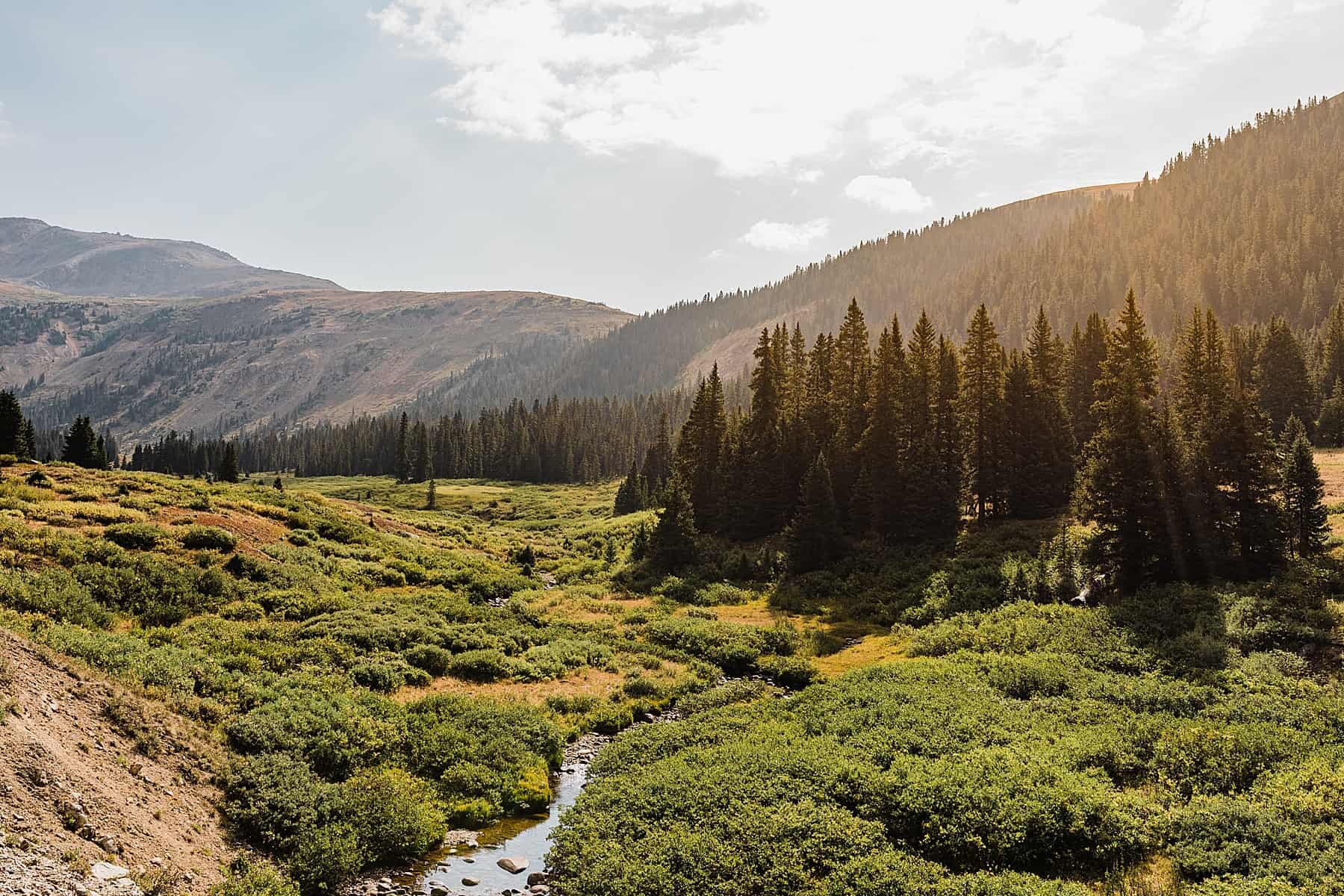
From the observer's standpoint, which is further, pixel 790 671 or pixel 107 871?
pixel 790 671

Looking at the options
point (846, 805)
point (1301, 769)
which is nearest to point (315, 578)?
point (846, 805)

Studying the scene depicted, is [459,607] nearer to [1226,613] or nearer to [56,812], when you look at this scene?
[56,812]

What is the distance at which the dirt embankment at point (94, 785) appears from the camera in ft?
40.4

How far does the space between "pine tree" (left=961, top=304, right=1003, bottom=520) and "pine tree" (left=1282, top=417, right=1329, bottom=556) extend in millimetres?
23515

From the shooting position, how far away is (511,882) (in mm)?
16766

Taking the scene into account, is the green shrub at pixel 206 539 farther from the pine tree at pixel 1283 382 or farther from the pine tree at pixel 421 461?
the pine tree at pixel 421 461

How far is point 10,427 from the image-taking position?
66812mm

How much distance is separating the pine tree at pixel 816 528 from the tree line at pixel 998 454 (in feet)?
0.44

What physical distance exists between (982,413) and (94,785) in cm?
6299

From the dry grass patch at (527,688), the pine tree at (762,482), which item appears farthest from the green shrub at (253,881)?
the pine tree at (762,482)

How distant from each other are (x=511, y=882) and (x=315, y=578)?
29862 mm

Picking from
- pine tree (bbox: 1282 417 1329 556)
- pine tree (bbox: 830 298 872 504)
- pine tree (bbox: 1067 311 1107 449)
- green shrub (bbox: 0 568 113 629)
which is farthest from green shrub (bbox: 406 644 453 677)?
pine tree (bbox: 1067 311 1107 449)

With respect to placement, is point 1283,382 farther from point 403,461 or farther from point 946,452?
point 403,461

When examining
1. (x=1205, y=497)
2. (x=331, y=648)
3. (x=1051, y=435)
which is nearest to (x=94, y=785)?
(x=331, y=648)
